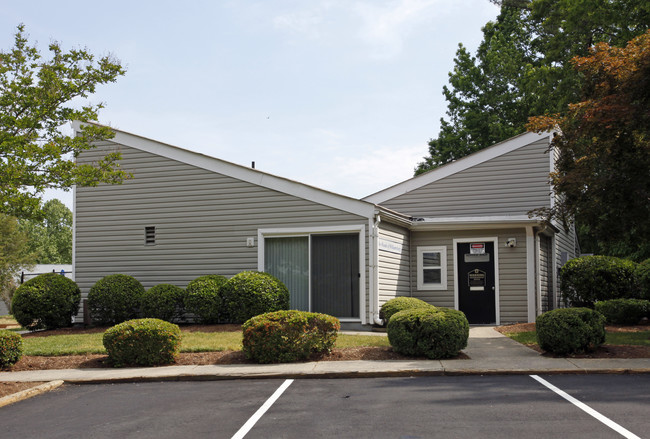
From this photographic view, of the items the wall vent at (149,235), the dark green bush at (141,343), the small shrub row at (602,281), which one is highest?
the wall vent at (149,235)

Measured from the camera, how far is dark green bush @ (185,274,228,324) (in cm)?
1505

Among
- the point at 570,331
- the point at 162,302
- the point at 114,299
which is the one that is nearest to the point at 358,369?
the point at 570,331

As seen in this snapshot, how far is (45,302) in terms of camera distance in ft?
51.7

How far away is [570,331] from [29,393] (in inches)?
325

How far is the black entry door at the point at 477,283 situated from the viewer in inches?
664

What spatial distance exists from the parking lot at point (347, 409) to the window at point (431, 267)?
321 inches

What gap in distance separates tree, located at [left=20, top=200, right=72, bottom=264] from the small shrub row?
5910cm

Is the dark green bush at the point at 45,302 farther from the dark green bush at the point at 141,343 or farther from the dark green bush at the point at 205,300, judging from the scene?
the dark green bush at the point at 141,343

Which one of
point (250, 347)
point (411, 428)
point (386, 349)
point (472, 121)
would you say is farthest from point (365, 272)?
point (472, 121)

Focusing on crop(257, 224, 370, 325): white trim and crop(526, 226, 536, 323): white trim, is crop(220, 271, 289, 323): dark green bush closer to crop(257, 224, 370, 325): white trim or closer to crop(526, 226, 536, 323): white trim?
crop(257, 224, 370, 325): white trim

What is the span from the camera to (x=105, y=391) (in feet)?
29.2

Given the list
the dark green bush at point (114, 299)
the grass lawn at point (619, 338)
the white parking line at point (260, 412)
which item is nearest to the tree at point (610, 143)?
the grass lawn at point (619, 338)

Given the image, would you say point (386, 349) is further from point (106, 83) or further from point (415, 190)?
point (415, 190)

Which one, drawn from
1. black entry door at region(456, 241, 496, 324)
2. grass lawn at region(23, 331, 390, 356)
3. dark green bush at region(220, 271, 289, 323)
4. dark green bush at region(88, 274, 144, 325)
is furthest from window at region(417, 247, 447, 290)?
dark green bush at region(88, 274, 144, 325)
